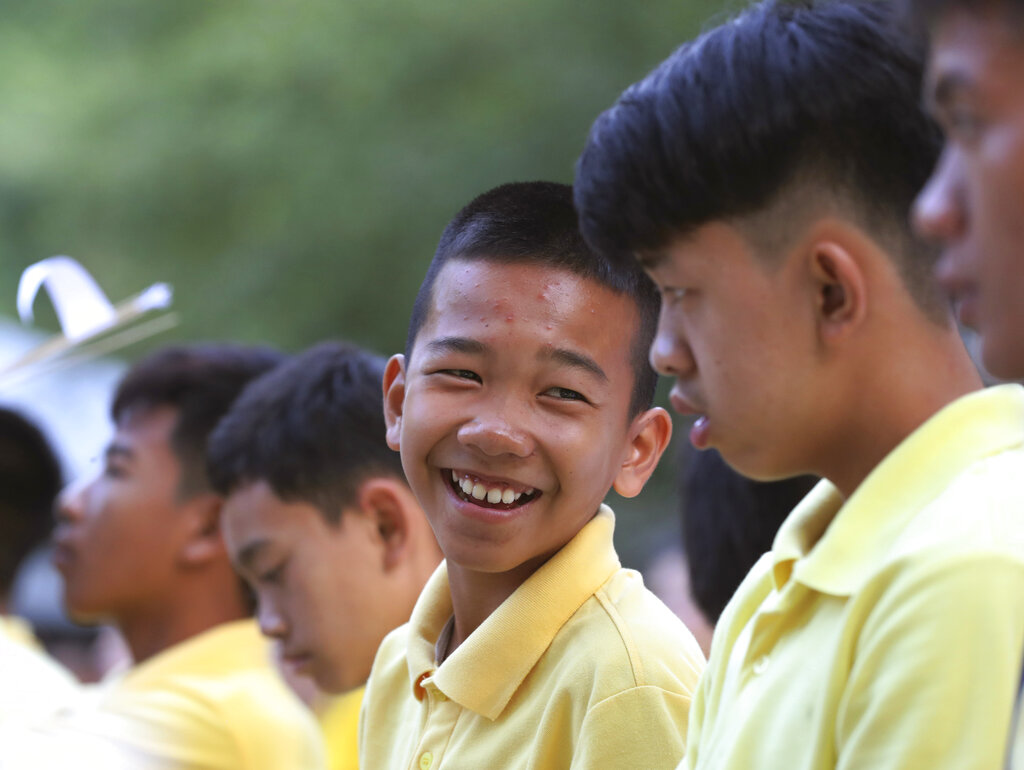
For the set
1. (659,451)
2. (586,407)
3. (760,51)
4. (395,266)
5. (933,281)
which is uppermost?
(760,51)

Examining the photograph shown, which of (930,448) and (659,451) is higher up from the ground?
(930,448)

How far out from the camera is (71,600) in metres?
3.30

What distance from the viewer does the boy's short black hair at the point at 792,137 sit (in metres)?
1.31

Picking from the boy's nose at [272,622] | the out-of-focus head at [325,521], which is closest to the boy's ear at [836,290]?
the out-of-focus head at [325,521]

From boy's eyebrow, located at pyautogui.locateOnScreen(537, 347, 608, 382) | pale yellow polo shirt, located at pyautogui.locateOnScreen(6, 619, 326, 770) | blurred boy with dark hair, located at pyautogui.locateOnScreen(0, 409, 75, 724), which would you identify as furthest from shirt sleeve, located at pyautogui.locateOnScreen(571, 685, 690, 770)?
blurred boy with dark hair, located at pyautogui.locateOnScreen(0, 409, 75, 724)

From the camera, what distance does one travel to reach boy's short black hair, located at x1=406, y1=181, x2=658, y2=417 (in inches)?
72.8

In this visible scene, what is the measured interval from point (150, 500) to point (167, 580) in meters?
0.19

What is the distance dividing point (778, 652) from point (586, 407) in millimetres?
593

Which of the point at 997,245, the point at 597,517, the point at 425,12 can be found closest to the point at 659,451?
the point at 597,517

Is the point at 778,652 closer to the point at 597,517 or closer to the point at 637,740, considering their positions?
the point at 637,740

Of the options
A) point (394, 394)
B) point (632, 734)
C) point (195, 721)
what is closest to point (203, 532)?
point (195, 721)

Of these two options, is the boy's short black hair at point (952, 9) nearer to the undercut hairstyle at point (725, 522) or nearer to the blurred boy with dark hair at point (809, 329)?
the blurred boy with dark hair at point (809, 329)

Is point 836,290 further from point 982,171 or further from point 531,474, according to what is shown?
point 531,474

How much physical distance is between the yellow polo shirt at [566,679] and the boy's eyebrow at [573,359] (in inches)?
8.8
